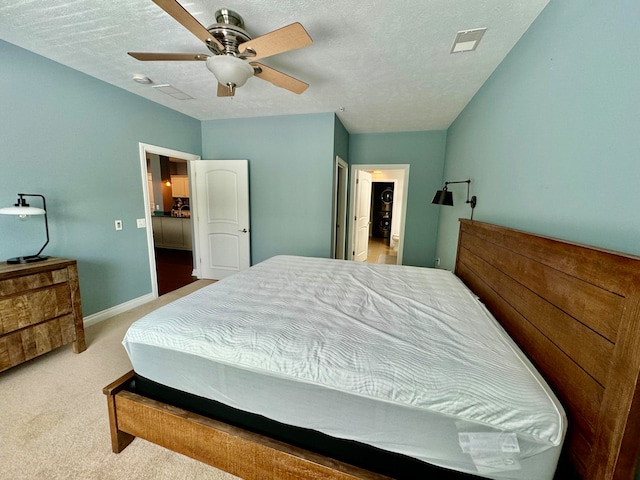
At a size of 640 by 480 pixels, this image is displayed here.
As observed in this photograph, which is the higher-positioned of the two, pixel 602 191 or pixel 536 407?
pixel 602 191

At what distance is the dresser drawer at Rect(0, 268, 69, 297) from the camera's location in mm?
1629

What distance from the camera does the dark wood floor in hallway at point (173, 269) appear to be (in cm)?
367

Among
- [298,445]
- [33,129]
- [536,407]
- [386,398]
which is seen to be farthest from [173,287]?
[536,407]

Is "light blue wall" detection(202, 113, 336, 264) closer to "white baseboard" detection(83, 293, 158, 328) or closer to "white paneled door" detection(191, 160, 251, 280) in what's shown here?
"white paneled door" detection(191, 160, 251, 280)

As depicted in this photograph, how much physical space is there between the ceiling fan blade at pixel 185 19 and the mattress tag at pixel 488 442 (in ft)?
7.03

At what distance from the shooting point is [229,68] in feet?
5.08

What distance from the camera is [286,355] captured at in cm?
100

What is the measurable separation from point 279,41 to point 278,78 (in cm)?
48

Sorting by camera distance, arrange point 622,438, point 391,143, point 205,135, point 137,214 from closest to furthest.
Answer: point 622,438 < point 137,214 < point 205,135 < point 391,143

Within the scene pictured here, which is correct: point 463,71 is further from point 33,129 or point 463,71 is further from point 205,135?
point 33,129

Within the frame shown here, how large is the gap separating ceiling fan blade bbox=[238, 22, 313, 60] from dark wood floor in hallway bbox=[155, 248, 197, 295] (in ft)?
10.6

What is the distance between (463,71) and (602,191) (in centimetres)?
181

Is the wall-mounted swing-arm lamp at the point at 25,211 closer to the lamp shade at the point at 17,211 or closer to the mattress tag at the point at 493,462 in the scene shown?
the lamp shade at the point at 17,211

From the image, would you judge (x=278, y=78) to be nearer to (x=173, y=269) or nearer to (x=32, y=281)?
(x=32, y=281)
